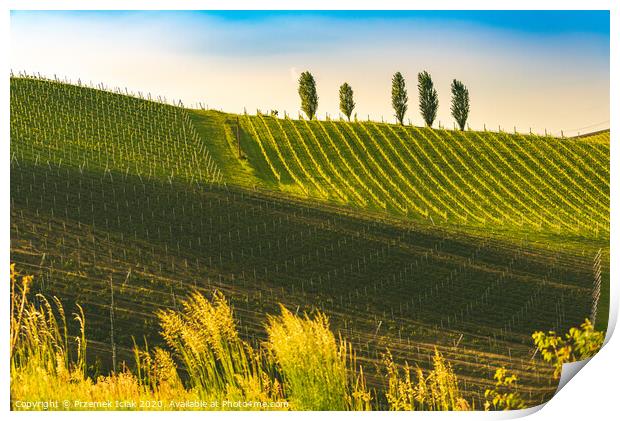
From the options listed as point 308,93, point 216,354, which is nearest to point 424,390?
point 216,354

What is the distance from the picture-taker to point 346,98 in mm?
Answer: 8008

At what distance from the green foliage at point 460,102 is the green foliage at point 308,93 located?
147 centimetres

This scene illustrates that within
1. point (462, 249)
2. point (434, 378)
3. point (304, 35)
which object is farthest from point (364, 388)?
point (304, 35)

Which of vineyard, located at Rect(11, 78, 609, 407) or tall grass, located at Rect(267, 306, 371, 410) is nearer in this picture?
tall grass, located at Rect(267, 306, 371, 410)

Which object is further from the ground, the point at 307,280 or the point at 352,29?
the point at 352,29

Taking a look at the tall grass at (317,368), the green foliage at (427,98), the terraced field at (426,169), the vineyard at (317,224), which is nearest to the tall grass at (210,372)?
the tall grass at (317,368)

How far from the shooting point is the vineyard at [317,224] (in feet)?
25.1

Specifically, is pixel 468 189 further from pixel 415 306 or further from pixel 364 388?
pixel 364 388

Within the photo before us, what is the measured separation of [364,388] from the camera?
7238mm

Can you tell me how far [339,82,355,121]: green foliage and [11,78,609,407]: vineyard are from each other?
90 centimetres

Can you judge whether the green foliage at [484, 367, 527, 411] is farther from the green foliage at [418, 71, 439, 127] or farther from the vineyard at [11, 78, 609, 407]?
the green foliage at [418, 71, 439, 127]

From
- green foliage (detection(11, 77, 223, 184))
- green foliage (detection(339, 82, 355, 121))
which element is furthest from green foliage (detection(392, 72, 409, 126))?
green foliage (detection(11, 77, 223, 184))

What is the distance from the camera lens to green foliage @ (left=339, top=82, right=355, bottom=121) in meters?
7.95
